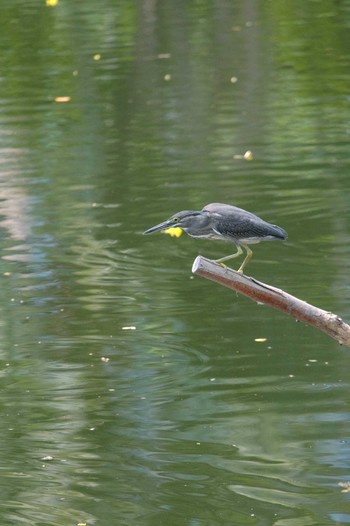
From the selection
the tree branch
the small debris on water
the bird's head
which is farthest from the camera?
the small debris on water

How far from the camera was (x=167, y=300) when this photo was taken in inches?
312

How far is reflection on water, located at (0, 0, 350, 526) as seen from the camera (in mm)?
5566

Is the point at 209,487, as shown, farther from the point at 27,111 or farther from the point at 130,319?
the point at 27,111

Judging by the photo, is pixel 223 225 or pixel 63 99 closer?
pixel 223 225

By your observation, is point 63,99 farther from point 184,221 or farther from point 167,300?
point 184,221

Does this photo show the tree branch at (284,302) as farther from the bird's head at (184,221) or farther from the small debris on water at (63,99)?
the small debris on water at (63,99)

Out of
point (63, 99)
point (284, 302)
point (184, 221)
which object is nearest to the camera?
point (284, 302)

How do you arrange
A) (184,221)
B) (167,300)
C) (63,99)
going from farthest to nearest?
(63,99) < (167,300) < (184,221)

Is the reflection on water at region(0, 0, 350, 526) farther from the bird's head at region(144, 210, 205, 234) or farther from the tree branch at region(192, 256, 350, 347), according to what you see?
the bird's head at region(144, 210, 205, 234)

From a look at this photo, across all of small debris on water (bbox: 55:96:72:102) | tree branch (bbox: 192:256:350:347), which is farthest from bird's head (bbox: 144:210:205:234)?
small debris on water (bbox: 55:96:72:102)

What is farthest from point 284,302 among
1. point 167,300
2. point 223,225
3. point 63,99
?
point 63,99

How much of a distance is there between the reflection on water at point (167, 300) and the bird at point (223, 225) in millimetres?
983

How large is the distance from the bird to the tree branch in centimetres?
18

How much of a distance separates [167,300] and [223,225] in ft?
8.88
